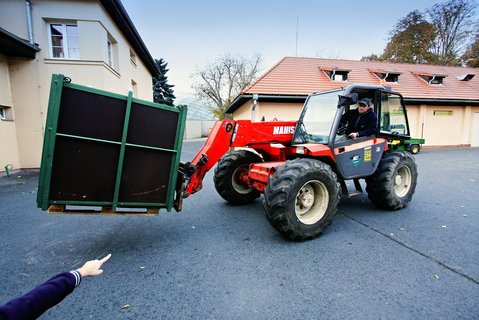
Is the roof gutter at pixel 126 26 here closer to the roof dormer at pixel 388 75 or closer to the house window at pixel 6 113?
the house window at pixel 6 113

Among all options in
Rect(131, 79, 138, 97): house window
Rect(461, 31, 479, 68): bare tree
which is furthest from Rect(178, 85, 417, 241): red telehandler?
Rect(461, 31, 479, 68): bare tree

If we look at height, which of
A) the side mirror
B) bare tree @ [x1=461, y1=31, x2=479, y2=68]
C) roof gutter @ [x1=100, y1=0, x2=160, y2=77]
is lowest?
the side mirror

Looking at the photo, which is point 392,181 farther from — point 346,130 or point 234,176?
point 234,176

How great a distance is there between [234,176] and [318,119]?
1919mm

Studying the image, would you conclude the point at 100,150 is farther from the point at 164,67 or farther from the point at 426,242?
the point at 164,67

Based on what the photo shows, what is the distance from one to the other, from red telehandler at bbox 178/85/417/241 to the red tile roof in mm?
9664

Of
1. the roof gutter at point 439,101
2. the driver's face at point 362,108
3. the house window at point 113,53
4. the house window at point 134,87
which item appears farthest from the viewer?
the roof gutter at point 439,101

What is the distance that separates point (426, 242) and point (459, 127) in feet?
63.7

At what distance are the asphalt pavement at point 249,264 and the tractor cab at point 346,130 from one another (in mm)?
1045

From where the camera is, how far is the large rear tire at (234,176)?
4.68 m

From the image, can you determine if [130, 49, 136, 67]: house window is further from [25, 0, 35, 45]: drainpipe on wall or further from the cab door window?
the cab door window

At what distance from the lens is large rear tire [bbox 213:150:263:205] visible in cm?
468

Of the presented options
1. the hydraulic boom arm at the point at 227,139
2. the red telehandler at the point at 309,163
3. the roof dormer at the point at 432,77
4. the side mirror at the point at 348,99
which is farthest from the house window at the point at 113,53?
the roof dormer at the point at 432,77

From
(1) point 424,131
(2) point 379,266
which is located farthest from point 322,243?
(1) point 424,131
